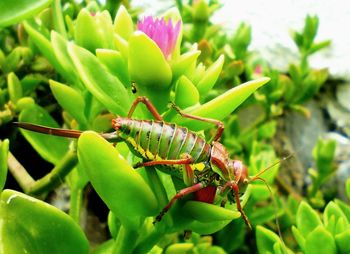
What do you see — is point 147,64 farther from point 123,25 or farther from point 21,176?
point 21,176

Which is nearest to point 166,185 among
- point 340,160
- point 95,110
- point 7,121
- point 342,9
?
point 95,110

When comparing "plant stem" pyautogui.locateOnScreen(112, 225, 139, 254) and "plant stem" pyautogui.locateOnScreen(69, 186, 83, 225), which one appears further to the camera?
"plant stem" pyautogui.locateOnScreen(69, 186, 83, 225)

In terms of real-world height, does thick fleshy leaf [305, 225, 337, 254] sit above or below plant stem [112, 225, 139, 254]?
below

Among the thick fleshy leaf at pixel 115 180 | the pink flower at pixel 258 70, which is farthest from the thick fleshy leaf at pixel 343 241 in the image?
the pink flower at pixel 258 70

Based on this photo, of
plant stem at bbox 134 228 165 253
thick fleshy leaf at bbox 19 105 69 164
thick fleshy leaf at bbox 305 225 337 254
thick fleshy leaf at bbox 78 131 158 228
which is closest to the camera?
thick fleshy leaf at bbox 78 131 158 228

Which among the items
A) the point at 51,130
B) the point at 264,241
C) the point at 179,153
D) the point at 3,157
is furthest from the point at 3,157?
the point at 264,241

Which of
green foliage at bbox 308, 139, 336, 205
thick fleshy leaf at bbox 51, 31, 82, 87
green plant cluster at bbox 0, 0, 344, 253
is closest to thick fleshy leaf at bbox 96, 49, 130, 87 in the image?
green plant cluster at bbox 0, 0, 344, 253

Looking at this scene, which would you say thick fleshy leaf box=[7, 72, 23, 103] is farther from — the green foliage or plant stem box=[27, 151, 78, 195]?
the green foliage
